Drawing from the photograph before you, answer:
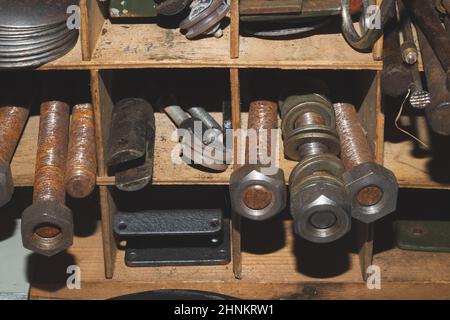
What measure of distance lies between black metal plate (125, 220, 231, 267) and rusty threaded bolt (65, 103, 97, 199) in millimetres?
401

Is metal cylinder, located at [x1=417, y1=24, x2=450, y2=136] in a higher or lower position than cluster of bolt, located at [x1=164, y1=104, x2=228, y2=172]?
higher

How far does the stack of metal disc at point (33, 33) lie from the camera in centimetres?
224

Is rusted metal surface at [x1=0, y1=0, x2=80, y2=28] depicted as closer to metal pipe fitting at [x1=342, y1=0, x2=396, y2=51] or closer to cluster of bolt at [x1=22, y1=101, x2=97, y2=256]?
cluster of bolt at [x1=22, y1=101, x2=97, y2=256]

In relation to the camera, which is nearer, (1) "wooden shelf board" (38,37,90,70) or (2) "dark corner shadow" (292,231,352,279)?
(1) "wooden shelf board" (38,37,90,70)

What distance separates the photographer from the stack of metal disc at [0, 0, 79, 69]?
7.36 ft

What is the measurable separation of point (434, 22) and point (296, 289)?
35.1 inches

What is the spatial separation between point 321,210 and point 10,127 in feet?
3.03

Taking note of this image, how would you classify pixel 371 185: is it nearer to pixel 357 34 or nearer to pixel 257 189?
pixel 257 189

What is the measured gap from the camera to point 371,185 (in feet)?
7.05

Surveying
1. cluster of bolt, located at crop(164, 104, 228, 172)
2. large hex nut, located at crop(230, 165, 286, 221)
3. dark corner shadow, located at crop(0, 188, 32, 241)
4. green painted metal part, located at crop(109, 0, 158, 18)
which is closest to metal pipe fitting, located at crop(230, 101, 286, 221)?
large hex nut, located at crop(230, 165, 286, 221)

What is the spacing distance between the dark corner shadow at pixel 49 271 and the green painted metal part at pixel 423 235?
1.00 m

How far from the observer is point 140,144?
2.31m

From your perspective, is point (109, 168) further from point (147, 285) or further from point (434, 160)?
point (434, 160)

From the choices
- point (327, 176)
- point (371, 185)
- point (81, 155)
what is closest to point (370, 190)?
point (371, 185)
